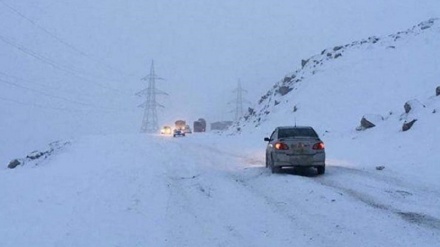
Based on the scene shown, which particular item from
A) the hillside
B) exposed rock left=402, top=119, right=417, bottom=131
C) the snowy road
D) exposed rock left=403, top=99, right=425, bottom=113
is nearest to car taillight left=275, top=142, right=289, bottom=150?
Result: the snowy road

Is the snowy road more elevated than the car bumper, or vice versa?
the car bumper

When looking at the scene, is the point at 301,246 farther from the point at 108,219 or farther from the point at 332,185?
the point at 332,185

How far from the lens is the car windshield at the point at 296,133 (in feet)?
60.6

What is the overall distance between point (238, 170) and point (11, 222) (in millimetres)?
10587

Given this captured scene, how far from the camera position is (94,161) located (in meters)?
→ 21.2

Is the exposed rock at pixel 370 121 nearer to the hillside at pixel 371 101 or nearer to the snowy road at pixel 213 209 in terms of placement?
the hillside at pixel 371 101

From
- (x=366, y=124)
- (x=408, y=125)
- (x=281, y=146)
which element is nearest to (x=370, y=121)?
(x=366, y=124)

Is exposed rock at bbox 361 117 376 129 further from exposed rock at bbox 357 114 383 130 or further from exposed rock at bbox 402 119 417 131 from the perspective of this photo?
exposed rock at bbox 402 119 417 131

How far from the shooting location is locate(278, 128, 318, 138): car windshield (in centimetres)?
1847

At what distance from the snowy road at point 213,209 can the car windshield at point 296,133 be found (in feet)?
4.93

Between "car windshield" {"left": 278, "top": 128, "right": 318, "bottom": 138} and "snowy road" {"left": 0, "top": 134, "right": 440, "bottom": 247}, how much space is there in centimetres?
150

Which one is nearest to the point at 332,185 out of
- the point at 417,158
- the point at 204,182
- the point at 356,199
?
the point at 356,199

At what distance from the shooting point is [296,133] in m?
18.6

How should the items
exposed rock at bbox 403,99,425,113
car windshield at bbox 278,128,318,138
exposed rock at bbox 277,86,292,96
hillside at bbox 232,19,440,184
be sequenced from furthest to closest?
1. exposed rock at bbox 277,86,292,96
2. exposed rock at bbox 403,99,425,113
3. hillside at bbox 232,19,440,184
4. car windshield at bbox 278,128,318,138
